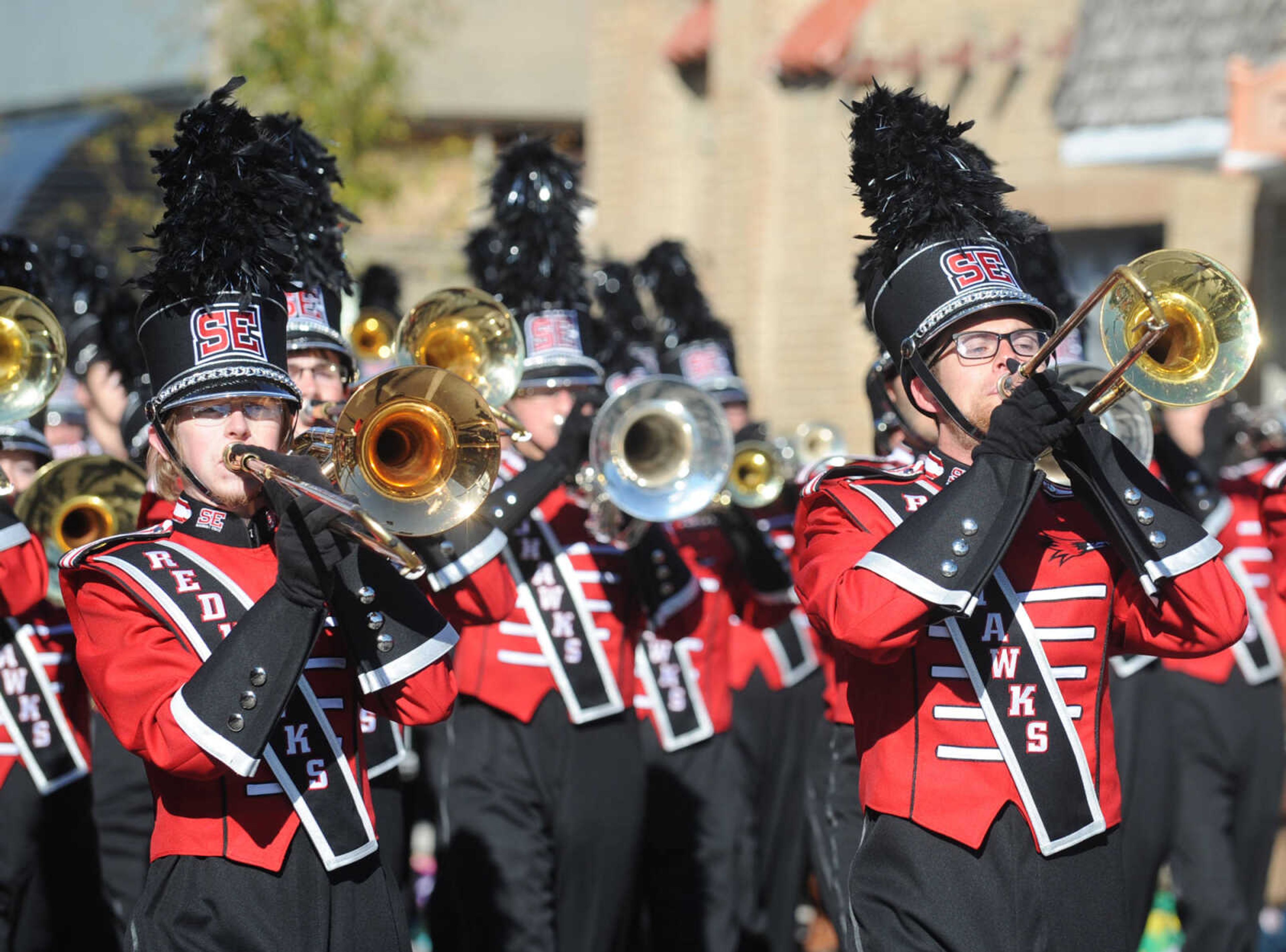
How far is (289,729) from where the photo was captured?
3281 mm

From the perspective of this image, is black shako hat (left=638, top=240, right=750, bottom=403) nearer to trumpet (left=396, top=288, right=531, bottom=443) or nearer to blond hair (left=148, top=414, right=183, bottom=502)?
trumpet (left=396, top=288, right=531, bottom=443)

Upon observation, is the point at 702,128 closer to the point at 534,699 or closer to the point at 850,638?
the point at 534,699

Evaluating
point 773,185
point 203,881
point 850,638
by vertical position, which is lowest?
point 203,881

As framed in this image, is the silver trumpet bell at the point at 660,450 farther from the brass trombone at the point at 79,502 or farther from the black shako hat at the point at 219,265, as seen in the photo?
the black shako hat at the point at 219,265

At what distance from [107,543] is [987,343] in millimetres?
1702

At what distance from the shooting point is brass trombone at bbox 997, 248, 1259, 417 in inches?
119

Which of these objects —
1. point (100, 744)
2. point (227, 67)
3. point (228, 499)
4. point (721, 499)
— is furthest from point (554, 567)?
point (227, 67)


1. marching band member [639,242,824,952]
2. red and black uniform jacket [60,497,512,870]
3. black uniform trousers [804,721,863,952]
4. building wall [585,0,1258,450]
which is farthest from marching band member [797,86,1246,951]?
building wall [585,0,1258,450]

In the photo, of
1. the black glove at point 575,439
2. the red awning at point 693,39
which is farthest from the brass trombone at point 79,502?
the red awning at point 693,39

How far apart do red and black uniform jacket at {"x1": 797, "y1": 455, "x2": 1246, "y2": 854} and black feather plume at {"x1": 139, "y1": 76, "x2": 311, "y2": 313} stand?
1.23m

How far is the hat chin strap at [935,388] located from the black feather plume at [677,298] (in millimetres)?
3972

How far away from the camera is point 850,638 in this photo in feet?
10.2

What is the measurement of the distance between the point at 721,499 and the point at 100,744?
6.63 ft

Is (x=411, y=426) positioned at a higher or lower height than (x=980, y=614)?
higher
